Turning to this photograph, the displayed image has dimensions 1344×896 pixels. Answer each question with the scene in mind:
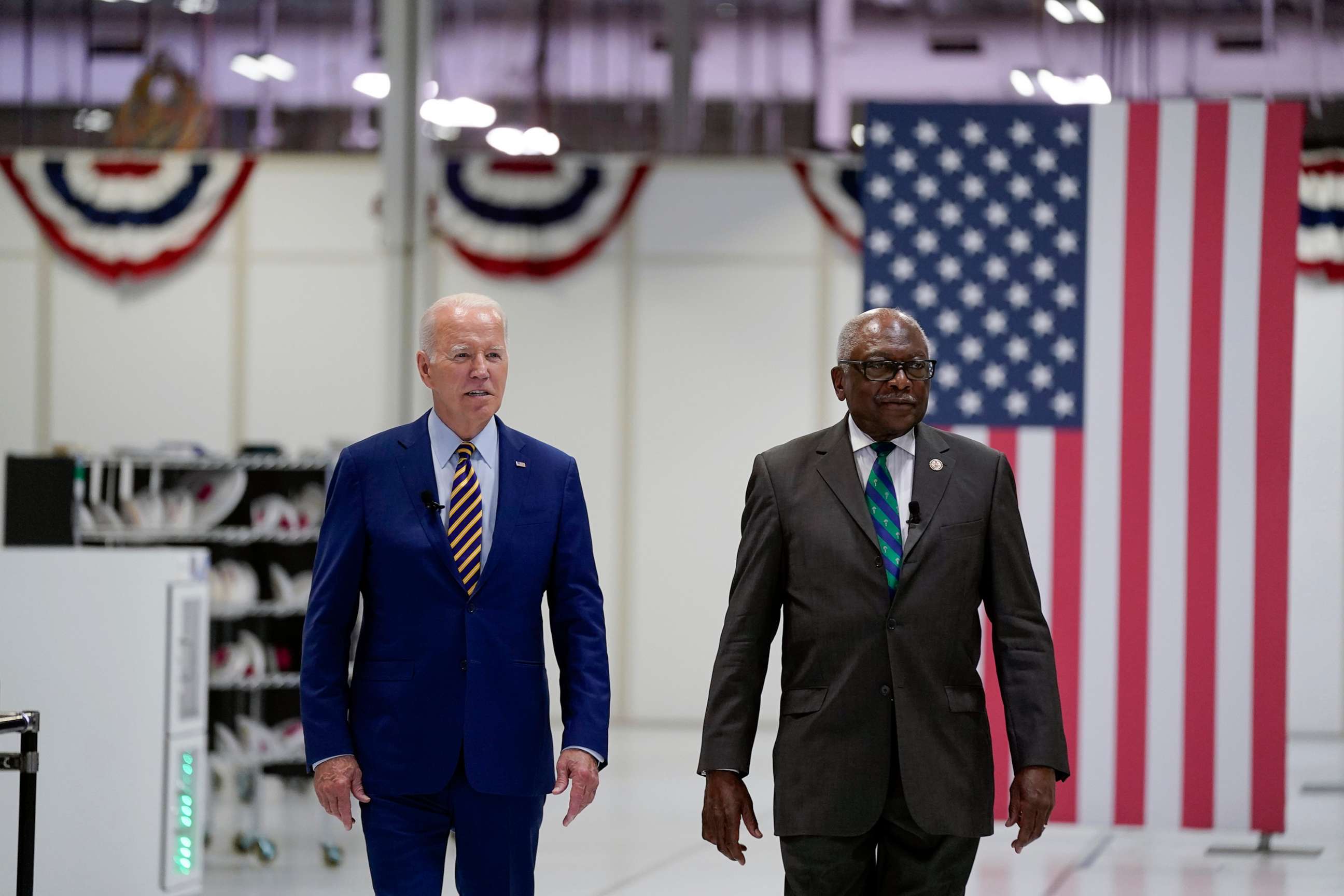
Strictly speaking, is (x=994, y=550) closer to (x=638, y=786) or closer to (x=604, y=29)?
(x=638, y=786)

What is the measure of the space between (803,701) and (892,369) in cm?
58

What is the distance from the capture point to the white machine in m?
5.70

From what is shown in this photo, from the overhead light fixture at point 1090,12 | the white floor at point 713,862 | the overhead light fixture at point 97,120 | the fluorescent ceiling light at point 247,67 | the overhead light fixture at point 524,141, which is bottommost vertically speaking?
the white floor at point 713,862

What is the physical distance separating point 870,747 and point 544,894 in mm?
3662

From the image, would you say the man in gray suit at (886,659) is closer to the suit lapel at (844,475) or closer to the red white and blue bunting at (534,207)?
the suit lapel at (844,475)

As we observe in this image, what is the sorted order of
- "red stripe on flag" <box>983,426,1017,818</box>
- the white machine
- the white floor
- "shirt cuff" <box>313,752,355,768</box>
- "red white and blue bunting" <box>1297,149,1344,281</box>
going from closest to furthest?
"shirt cuff" <box>313,752,355,768</box>, the white machine, the white floor, "red stripe on flag" <box>983,426,1017,818</box>, "red white and blue bunting" <box>1297,149,1344,281</box>

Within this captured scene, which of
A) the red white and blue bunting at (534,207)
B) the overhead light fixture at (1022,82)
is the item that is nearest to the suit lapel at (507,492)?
the overhead light fixture at (1022,82)

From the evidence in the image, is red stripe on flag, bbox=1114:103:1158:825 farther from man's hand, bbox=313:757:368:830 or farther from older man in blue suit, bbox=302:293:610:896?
man's hand, bbox=313:757:368:830

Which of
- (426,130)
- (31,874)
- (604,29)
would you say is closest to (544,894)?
(31,874)

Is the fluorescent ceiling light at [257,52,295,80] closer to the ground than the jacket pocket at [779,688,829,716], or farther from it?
farther from it

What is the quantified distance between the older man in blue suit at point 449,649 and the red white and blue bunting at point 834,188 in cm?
976

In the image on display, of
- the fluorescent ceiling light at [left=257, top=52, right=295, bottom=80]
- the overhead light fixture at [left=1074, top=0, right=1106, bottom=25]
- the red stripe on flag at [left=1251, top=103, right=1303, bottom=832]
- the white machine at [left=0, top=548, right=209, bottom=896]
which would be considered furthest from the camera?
the fluorescent ceiling light at [left=257, top=52, right=295, bottom=80]

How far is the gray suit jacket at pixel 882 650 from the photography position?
2.87 metres

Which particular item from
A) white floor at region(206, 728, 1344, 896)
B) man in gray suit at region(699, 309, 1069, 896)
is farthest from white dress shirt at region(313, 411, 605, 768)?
white floor at region(206, 728, 1344, 896)
